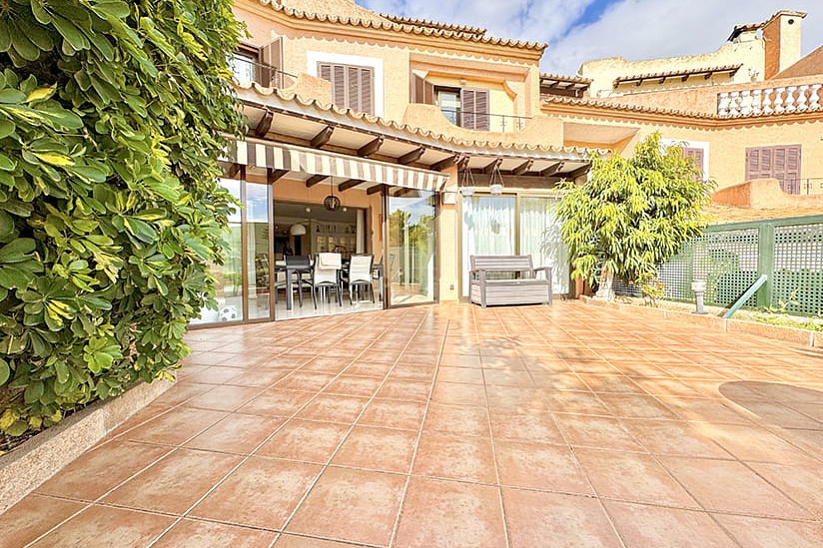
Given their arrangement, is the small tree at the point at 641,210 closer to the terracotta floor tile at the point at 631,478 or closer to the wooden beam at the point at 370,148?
the wooden beam at the point at 370,148

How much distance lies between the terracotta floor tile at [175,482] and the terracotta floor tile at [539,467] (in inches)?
55.5

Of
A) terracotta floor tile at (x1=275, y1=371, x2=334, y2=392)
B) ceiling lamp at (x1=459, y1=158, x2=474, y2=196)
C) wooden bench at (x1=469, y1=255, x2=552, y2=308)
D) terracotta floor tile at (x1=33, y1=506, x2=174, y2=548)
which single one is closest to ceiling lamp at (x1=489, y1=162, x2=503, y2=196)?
ceiling lamp at (x1=459, y1=158, x2=474, y2=196)

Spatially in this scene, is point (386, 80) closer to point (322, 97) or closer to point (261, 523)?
point (322, 97)

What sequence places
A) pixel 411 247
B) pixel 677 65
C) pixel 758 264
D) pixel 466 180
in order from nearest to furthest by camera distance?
pixel 758 264, pixel 411 247, pixel 466 180, pixel 677 65

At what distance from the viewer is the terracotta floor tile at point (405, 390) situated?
2.84 meters

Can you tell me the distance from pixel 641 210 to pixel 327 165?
6024 mm

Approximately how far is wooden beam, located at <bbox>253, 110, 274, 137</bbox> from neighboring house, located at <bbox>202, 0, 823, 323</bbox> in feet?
0.08

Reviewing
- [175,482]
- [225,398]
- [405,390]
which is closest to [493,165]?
[405,390]

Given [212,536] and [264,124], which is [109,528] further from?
[264,124]

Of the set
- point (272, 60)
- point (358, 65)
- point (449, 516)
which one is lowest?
point (449, 516)

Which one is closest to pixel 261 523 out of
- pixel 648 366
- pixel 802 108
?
pixel 648 366

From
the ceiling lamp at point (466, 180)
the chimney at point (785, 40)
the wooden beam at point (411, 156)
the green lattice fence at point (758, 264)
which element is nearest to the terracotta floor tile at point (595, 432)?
the green lattice fence at point (758, 264)

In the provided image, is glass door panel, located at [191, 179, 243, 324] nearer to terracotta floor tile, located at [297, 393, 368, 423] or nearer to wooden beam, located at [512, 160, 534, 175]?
terracotta floor tile, located at [297, 393, 368, 423]

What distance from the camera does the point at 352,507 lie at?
158cm
